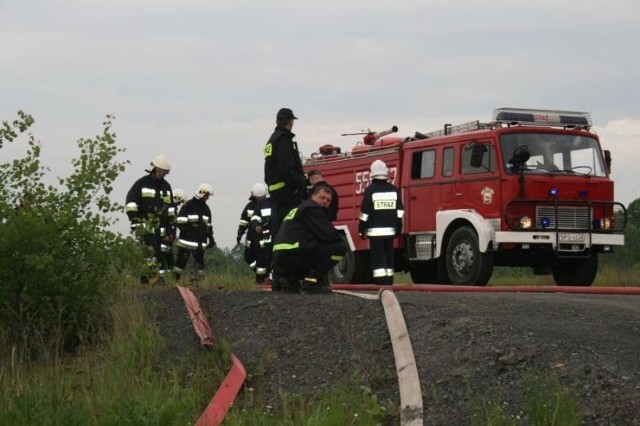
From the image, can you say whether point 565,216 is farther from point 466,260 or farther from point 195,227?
point 195,227

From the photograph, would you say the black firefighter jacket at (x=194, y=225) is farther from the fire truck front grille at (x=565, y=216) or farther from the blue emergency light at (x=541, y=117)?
the fire truck front grille at (x=565, y=216)

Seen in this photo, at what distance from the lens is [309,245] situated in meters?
10.8

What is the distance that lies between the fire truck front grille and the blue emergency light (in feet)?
4.55

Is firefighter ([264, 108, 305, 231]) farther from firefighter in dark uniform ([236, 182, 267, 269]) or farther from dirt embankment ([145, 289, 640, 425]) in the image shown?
firefighter in dark uniform ([236, 182, 267, 269])

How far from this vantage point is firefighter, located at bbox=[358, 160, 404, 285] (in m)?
13.1

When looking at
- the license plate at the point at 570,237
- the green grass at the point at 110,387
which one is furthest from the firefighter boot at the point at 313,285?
the license plate at the point at 570,237

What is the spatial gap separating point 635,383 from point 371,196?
7.13 m

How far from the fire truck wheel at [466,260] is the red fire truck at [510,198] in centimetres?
1

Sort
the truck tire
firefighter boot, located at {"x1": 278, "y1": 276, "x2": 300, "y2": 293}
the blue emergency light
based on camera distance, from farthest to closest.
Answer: the truck tire → the blue emergency light → firefighter boot, located at {"x1": 278, "y1": 276, "x2": 300, "y2": 293}

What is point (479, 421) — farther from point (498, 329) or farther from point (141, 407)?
point (141, 407)

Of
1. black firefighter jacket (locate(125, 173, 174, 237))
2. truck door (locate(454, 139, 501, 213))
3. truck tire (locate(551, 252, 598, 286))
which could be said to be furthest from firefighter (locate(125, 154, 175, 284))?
truck tire (locate(551, 252, 598, 286))

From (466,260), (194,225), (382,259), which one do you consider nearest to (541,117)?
(466,260)

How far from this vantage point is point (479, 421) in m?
6.11

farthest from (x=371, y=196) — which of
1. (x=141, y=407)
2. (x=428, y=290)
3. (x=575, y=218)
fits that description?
(x=141, y=407)
